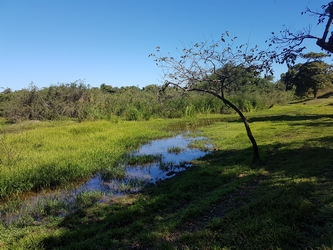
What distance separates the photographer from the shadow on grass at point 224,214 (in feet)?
11.3

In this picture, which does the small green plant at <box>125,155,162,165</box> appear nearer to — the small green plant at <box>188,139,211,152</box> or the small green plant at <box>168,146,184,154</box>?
the small green plant at <box>168,146,184,154</box>

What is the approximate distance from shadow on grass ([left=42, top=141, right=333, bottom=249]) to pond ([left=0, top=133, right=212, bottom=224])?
69 centimetres

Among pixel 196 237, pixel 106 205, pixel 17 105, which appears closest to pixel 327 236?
pixel 196 237

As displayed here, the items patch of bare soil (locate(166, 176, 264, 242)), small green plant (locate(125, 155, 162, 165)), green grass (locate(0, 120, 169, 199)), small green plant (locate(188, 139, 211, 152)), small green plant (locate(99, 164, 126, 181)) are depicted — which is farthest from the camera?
small green plant (locate(188, 139, 211, 152))

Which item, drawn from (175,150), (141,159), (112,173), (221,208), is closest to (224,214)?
(221,208)

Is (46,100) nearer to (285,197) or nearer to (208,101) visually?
(208,101)

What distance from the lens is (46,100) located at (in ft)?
90.2

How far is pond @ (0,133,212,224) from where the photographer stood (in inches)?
236

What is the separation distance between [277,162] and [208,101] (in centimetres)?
2612

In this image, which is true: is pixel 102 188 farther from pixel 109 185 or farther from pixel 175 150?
pixel 175 150

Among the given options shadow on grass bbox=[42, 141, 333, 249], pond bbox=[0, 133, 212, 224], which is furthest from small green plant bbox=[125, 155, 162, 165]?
shadow on grass bbox=[42, 141, 333, 249]

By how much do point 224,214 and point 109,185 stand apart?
4.28 meters

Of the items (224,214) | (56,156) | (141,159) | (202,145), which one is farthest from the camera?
(202,145)

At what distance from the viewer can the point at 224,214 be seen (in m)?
4.62
